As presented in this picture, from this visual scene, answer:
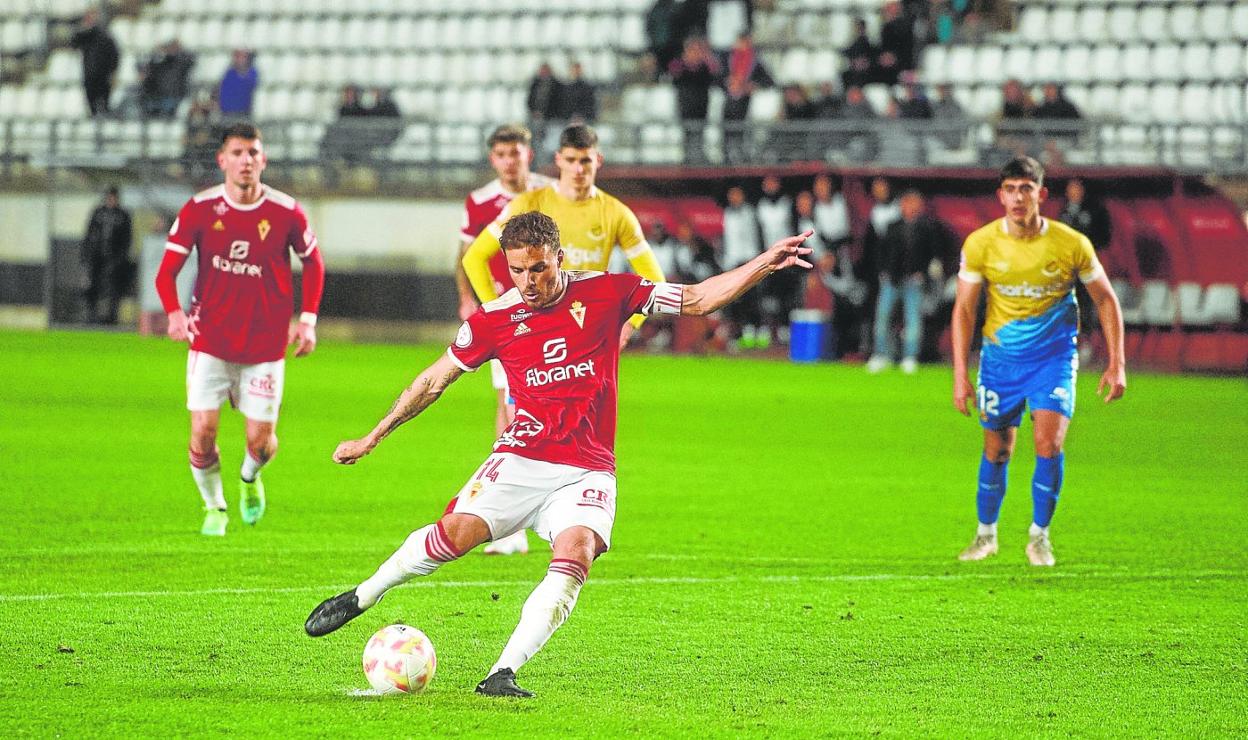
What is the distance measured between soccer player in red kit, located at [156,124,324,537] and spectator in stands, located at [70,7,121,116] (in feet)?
65.6

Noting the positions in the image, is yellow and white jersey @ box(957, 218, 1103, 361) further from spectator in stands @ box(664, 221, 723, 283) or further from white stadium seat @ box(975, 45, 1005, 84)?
white stadium seat @ box(975, 45, 1005, 84)

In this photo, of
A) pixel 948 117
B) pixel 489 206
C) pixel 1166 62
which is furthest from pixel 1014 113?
pixel 489 206

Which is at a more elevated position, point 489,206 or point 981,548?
point 489,206

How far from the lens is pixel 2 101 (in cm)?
3091

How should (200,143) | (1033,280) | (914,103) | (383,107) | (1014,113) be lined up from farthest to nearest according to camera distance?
(200,143)
(383,107)
(914,103)
(1014,113)
(1033,280)

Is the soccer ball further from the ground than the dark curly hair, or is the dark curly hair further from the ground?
the dark curly hair

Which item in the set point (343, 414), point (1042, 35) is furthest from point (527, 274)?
point (1042, 35)

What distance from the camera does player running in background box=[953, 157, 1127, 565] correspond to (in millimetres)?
8539

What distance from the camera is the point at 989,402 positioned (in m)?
8.76

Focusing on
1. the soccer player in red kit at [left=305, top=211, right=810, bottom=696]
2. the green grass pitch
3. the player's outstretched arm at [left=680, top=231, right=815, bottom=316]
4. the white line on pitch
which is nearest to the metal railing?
the green grass pitch

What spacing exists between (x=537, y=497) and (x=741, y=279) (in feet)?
3.21

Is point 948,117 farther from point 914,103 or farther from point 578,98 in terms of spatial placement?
point 578,98

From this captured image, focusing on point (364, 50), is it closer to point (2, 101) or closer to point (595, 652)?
point (2, 101)

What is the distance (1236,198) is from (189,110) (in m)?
15.5
